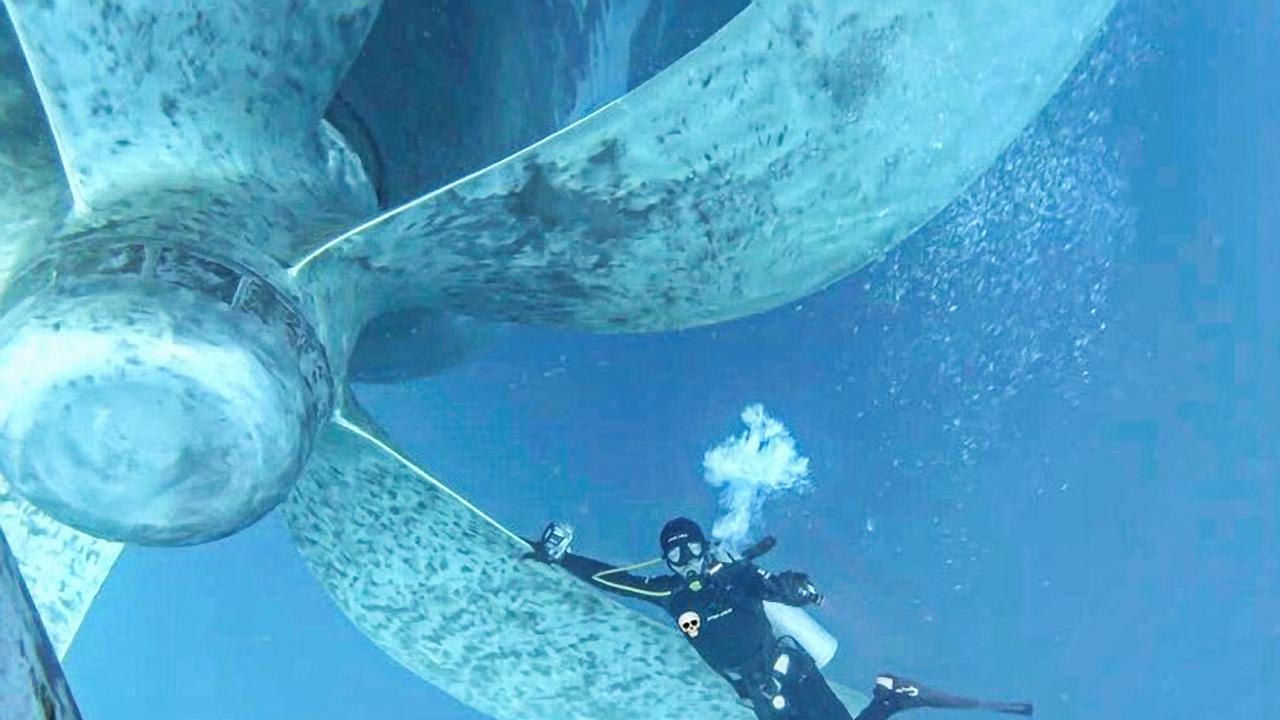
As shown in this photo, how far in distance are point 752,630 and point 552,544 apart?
1.29m

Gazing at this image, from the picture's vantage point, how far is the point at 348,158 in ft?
10.6

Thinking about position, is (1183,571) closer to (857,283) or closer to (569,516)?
(857,283)

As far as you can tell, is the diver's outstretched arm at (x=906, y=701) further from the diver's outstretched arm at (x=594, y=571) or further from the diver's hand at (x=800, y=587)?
the diver's outstretched arm at (x=594, y=571)

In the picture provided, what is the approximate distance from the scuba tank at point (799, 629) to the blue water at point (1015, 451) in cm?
298

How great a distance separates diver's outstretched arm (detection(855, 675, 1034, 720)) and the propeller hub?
277cm

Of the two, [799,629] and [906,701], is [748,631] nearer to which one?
[799,629]

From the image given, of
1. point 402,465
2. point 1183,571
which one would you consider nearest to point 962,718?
point 1183,571

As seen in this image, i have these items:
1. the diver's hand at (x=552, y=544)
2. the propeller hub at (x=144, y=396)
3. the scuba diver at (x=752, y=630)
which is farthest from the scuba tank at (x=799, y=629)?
the propeller hub at (x=144, y=396)

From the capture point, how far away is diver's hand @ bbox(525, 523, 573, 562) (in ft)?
10.7

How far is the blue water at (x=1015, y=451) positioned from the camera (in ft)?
26.5

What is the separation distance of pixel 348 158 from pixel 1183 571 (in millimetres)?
9100

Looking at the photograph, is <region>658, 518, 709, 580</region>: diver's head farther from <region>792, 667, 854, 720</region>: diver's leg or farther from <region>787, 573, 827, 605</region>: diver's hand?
<region>792, 667, 854, 720</region>: diver's leg

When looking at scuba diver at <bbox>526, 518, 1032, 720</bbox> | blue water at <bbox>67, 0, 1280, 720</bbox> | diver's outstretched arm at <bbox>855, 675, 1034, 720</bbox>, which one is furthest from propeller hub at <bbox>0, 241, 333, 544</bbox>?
blue water at <bbox>67, 0, 1280, 720</bbox>

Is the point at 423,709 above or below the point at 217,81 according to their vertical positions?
above
